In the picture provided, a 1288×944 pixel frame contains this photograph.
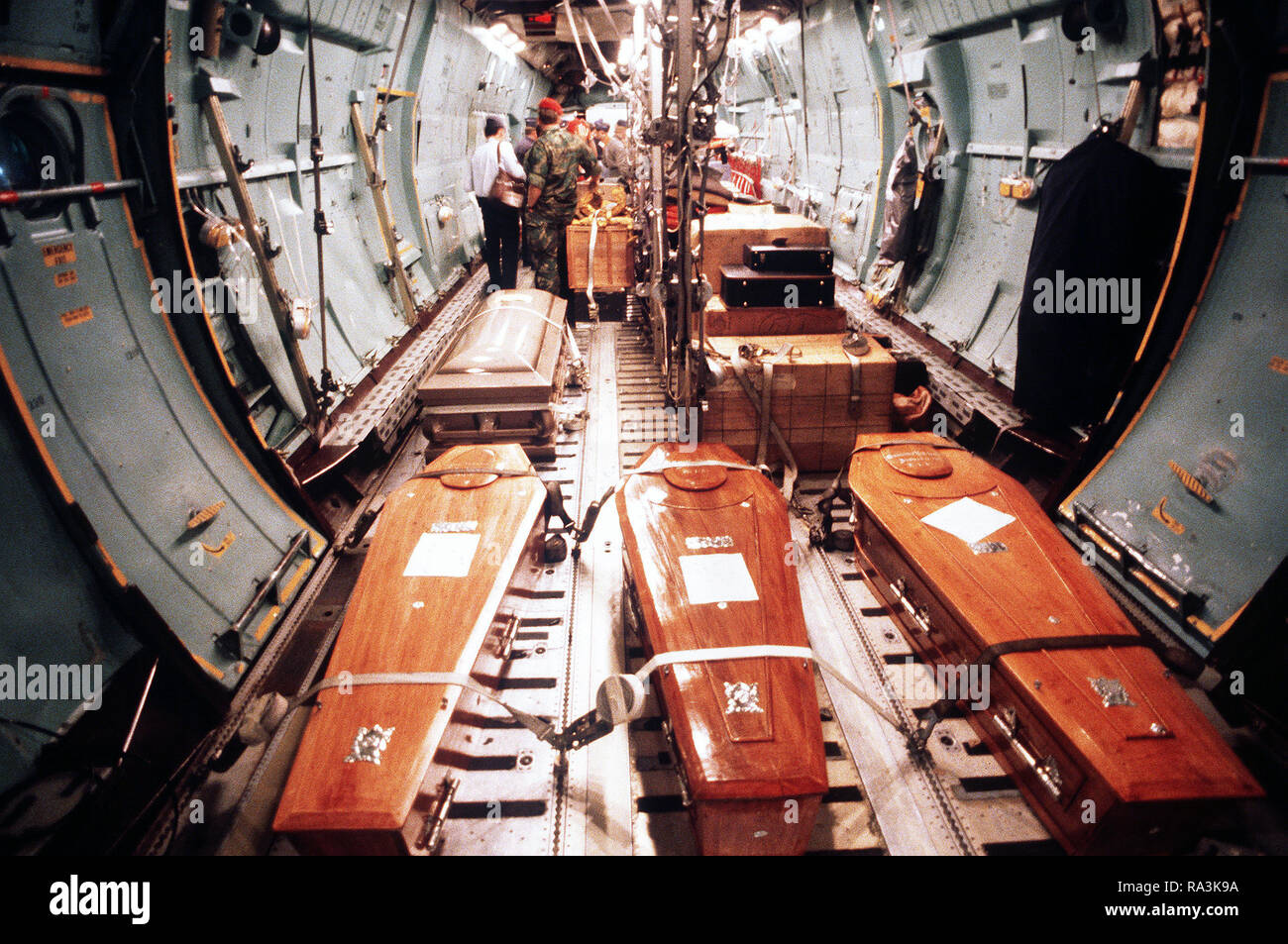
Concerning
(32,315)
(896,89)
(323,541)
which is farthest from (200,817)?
(896,89)

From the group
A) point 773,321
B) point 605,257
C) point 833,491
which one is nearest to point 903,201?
point 773,321

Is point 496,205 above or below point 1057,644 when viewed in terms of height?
above

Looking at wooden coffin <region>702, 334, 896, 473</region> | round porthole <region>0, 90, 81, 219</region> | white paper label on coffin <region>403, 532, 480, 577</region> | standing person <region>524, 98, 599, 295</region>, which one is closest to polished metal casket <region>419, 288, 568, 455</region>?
wooden coffin <region>702, 334, 896, 473</region>

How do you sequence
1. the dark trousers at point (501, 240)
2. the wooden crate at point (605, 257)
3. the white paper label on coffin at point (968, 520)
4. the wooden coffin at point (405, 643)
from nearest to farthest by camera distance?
the wooden coffin at point (405, 643) < the white paper label on coffin at point (968, 520) < the wooden crate at point (605, 257) < the dark trousers at point (501, 240)

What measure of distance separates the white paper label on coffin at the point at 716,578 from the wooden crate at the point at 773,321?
9.37 ft

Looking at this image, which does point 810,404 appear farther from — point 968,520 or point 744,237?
point 744,237

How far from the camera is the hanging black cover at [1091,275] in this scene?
12.3ft

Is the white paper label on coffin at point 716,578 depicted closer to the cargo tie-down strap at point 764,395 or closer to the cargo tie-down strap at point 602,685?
the cargo tie-down strap at point 602,685

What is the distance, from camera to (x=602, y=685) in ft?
7.07

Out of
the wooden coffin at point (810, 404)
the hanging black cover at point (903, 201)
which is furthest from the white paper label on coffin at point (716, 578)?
the hanging black cover at point (903, 201)

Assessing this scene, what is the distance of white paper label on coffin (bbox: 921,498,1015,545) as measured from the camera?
10.1 feet

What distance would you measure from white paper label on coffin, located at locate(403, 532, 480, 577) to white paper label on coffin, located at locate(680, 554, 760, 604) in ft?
3.28

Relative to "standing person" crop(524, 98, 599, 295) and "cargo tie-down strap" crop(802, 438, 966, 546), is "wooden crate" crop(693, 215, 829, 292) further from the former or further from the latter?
"cargo tie-down strap" crop(802, 438, 966, 546)

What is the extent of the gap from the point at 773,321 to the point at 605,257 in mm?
3219
